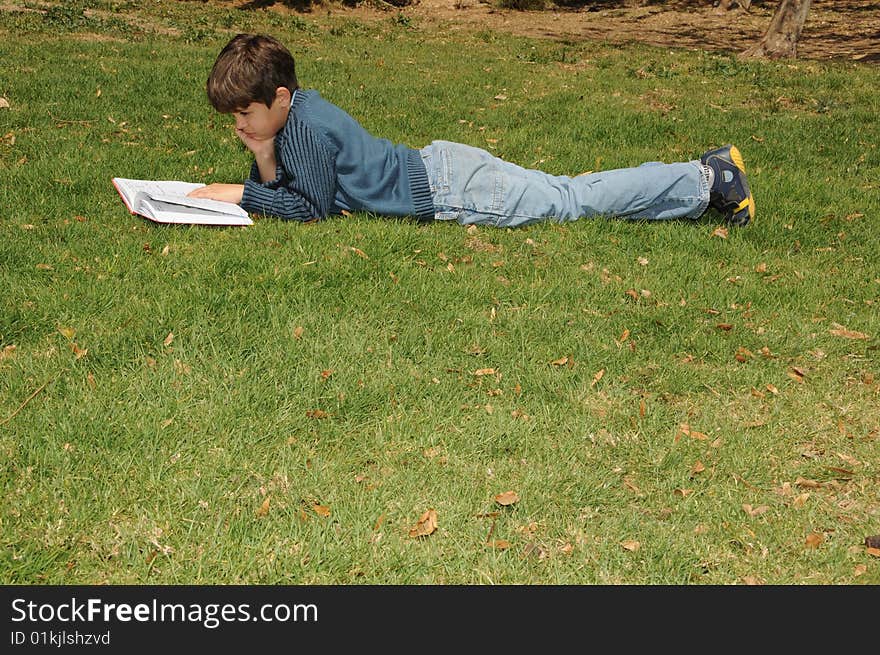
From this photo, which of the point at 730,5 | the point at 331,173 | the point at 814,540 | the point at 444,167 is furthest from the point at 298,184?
the point at 730,5

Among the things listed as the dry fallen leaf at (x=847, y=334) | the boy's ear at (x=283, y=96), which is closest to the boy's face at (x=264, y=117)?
the boy's ear at (x=283, y=96)

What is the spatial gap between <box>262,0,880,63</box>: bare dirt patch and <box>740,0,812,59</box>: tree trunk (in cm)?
107

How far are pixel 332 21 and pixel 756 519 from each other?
16.5 m

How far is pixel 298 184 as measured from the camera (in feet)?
17.2

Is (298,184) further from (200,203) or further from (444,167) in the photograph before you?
(444,167)

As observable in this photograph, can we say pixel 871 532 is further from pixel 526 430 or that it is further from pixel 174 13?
pixel 174 13

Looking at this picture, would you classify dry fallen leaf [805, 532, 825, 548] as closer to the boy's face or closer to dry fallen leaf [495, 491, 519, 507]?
dry fallen leaf [495, 491, 519, 507]

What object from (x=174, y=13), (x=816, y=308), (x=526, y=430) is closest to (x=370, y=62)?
(x=174, y=13)

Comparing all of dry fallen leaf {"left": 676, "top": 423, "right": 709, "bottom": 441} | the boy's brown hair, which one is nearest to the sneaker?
dry fallen leaf {"left": 676, "top": 423, "right": 709, "bottom": 441}

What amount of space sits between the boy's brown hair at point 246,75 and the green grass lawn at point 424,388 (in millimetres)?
809

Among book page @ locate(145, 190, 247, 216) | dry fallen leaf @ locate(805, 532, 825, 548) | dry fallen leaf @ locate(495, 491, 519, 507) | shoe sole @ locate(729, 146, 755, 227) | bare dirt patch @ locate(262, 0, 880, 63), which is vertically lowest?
dry fallen leaf @ locate(805, 532, 825, 548)

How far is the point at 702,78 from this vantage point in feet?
38.4

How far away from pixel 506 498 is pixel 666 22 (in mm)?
19422

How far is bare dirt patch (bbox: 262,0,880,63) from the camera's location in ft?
55.8
